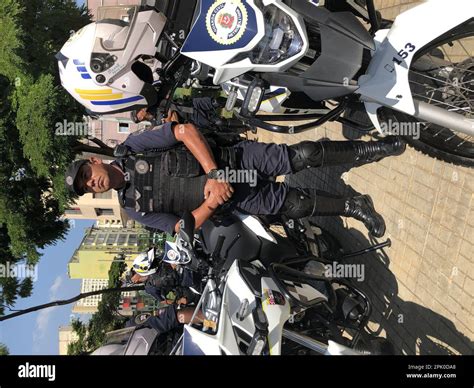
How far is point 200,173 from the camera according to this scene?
4.38 metres

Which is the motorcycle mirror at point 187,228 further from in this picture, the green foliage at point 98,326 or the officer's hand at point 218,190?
the green foliage at point 98,326

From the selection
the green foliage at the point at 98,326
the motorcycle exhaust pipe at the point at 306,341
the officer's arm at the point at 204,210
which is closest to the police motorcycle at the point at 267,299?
the motorcycle exhaust pipe at the point at 306,341

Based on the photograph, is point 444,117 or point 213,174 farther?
point 213,174

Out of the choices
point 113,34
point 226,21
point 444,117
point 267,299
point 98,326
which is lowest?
point 98,326

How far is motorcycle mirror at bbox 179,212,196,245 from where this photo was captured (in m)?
3.74

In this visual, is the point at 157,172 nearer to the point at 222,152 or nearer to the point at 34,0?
the point at 222,152

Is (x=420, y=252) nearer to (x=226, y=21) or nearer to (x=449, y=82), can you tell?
(x=449, y=82)

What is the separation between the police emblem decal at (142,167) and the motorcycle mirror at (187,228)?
75cm

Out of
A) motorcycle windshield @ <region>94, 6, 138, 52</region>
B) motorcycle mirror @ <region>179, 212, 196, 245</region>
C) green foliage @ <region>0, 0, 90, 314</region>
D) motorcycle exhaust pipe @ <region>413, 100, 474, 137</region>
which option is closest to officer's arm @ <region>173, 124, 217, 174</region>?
motorcycle mirror @ <region>179, 212, 196, 245</region>

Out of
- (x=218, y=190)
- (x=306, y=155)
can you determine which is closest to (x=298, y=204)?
(x=306, y=155)

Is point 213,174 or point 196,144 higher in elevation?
point 196,144

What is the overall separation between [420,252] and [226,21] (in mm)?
3113

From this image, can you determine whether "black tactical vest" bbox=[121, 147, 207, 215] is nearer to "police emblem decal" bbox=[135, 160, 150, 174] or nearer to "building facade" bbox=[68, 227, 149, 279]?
"police emblem decal" bbox=[135, 160, 150, 174]
